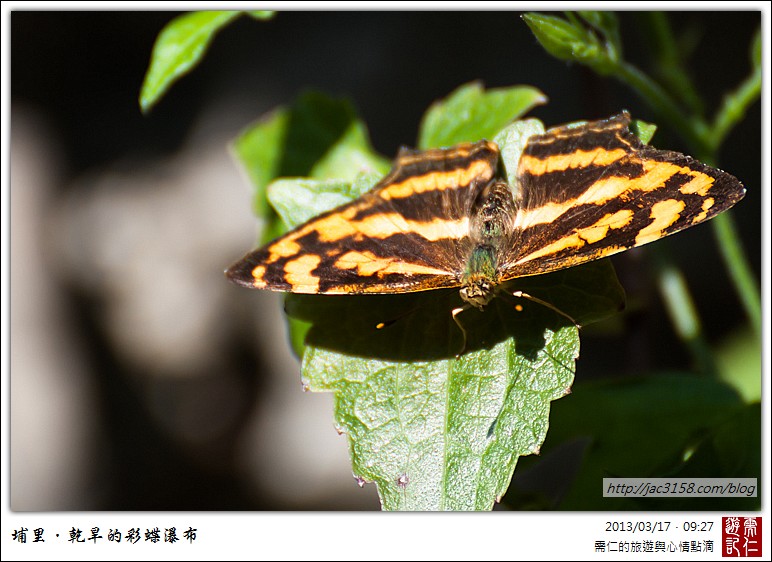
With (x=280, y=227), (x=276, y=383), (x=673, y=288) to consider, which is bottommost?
(x=276, y=383)

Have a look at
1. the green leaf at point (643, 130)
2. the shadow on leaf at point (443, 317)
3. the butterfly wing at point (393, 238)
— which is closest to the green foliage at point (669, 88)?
the green leaf at point (643, 130)

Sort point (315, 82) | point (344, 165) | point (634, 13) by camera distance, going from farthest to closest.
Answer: point (315, 82)
point (344, 165)
point (634, 13)

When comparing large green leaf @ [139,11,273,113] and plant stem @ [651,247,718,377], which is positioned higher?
large green leaf @ [139,11,273,113]

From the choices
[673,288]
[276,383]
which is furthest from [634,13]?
[276,383]

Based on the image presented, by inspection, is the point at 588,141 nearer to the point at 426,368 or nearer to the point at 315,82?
the point at 426,368

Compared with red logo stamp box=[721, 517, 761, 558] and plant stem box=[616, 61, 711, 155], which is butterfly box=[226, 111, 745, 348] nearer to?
plant stem box=[616, 61, 711, 155]

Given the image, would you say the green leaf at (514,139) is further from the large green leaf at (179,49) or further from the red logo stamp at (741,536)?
the red logo stamp at (741,536)

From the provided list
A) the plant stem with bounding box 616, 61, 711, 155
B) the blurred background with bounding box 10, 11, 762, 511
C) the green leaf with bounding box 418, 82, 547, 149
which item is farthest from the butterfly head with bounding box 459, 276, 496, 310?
the blurred background with bounding box 10, 11, 762, 511
